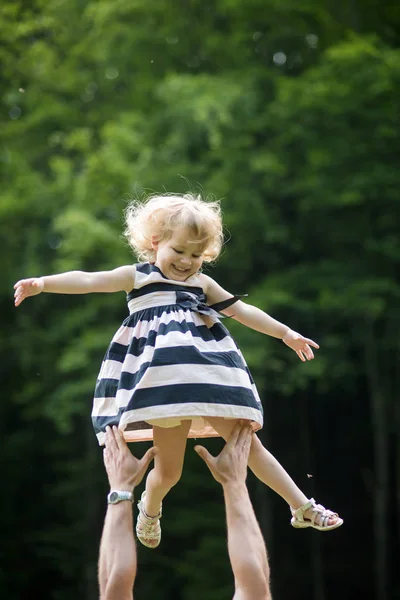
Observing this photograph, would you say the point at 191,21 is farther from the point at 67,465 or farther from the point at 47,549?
the point at 47,549

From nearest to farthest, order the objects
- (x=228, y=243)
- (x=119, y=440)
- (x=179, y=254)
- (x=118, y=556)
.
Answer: (x=118, y=556), (x=119, y=440), (x=179, y=254), (x=228, y=243)

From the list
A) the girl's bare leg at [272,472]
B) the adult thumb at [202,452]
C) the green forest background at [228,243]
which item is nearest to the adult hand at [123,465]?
the adult thumb at [202,452]

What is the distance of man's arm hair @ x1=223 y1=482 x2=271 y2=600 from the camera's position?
236 centimetres

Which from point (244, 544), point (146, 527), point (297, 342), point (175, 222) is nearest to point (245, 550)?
point (244, 544)

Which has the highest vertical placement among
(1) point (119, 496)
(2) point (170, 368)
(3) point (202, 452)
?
(2) point (170, 368)

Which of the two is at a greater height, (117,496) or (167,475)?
(167,475)

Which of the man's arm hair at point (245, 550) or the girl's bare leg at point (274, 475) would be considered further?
the girl's bare leg at point (274, 475)

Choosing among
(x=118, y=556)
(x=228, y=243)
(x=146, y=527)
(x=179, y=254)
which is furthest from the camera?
(x=228, y=243)

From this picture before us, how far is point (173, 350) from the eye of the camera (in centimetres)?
254

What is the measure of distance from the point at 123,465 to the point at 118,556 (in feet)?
0.83

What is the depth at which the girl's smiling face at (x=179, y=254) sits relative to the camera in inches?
105

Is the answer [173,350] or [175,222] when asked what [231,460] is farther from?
[175,222]

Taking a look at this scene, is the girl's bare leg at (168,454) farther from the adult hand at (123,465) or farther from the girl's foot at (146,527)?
the girl's foot at (146,527)

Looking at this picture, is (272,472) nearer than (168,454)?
No
